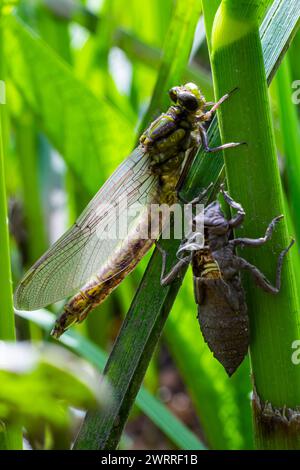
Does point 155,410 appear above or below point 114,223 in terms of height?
below

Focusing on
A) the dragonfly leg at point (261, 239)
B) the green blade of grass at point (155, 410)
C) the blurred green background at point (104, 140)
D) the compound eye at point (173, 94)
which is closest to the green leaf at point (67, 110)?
the blurred green background at point (104, 140)

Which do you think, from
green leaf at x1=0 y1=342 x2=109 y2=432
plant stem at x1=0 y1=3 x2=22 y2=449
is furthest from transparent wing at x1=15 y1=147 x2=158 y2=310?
green leaf at x1=0 y1=342 x2=109 y2=432

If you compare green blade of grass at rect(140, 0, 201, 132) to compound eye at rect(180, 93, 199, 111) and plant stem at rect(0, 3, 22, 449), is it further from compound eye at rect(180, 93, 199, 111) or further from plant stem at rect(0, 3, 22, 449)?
plant stem at rect(0, 3, 22, 449)

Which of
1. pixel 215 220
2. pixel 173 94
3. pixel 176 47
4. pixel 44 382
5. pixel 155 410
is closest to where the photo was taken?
pixel 44 382

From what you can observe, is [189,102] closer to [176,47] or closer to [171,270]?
[176,47]

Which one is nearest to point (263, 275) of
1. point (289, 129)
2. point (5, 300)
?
point (5, 300)
